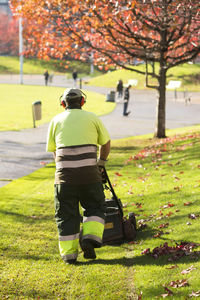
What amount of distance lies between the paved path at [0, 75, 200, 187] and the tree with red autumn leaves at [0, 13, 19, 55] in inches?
2623

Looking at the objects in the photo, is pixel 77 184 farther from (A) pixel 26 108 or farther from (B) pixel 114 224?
(A) pixel 26 108

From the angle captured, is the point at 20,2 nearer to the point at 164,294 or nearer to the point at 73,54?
the point at 73,54

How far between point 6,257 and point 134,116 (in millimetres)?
24779

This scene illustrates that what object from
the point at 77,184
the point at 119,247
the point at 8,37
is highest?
the point at 8,37

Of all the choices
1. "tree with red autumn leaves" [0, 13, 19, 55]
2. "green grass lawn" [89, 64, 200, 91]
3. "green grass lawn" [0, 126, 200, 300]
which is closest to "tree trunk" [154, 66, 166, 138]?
"green grass lawn" [0, 126, 200, 300]

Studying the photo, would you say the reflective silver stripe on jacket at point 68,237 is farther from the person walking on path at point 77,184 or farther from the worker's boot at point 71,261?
the worker's boot at point 71,261

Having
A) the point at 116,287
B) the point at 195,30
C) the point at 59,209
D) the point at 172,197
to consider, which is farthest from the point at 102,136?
the point at 195,30

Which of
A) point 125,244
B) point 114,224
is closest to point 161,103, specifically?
point 125,244

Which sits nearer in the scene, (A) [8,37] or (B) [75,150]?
(B) [75,150]

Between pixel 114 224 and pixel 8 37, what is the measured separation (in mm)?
105816

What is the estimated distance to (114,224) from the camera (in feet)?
22.5

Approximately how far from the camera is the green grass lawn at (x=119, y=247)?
218 inches

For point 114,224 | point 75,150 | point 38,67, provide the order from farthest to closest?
point 38,67 → point 114,224 → point 75,150

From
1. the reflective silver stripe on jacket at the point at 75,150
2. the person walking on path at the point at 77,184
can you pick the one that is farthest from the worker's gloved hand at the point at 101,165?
the reflective silver stripe on jacket at the point at 75,150
